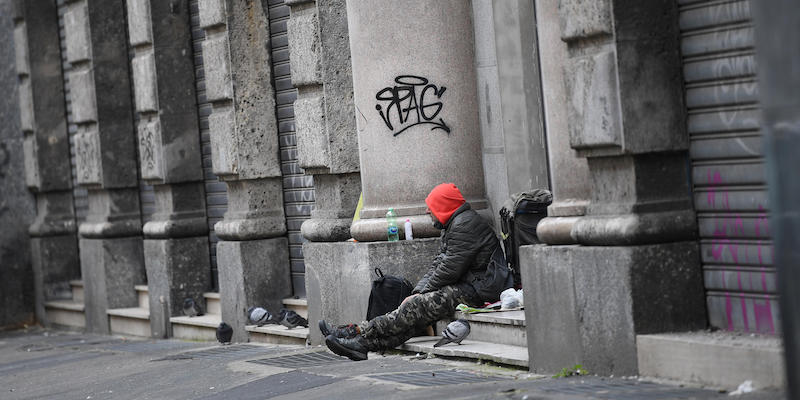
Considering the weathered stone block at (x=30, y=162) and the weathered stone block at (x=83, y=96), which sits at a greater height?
the weathered stone block at (x=83, y=96)

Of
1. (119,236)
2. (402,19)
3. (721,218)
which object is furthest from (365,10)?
(119,236)

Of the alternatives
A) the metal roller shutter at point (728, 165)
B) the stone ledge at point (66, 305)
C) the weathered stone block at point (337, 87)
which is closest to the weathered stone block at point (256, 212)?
the weathered stone block at point (337, 87)

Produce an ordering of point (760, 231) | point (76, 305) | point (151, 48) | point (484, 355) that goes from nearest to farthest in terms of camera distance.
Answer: point (760, 231), point (484, 355), point (151, 48), point (76, 305)

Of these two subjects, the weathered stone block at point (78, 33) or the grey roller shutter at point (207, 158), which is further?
the weathered stone block at point (78, 33)

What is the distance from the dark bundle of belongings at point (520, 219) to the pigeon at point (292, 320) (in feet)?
8.78

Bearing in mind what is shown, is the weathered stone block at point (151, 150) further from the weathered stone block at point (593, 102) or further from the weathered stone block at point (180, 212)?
the weathered stone block at point (593, 102)

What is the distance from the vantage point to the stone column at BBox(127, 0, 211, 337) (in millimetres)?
13258

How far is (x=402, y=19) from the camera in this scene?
9867mm

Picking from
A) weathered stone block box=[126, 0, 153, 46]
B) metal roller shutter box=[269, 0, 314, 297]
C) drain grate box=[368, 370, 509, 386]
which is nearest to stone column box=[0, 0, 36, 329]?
weathered stone block box=[126, 0, 153, 46]

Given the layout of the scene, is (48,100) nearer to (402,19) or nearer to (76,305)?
(76,305)

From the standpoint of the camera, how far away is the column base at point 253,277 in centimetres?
1191

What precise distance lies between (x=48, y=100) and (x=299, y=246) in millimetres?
5967

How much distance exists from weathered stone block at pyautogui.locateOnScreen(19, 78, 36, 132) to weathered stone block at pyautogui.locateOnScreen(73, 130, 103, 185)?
4.77 feet

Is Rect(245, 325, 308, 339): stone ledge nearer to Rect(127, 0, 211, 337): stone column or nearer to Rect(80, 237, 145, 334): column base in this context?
Rect(127, 0, 211, 337): stone column
